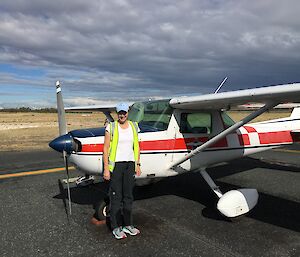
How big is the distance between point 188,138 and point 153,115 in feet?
2.75

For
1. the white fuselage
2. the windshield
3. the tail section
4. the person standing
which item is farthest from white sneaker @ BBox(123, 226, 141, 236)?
the tail section

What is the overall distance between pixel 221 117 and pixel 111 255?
12.5 feet

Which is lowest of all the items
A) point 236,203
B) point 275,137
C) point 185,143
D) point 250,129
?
point 236,203

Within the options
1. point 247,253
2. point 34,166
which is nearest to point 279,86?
point 247,253

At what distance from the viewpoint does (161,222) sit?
17.7ft

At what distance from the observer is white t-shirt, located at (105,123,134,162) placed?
4.61 metres

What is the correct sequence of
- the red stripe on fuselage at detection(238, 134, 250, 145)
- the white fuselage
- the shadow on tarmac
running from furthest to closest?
the red stripe on fuselage at detection(238, 134, 250, 145) < the shadow on tarmac < the white fuselage

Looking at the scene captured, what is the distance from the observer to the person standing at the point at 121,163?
4.60m

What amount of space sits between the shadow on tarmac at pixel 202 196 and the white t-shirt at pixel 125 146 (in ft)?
6.94

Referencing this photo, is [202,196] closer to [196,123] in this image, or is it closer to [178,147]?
[178,147]

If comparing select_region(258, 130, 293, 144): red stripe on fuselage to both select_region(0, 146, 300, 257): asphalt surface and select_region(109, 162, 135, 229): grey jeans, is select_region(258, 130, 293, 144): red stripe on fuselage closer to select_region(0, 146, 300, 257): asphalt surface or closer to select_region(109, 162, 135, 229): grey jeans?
Answer: select_region(0, 146, 300, 257): asphalt surface

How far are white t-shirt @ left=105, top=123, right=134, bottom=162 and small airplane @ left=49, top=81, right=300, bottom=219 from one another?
817mm

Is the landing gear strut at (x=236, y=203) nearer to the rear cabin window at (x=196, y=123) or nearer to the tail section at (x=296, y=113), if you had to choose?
the rear cabin window at (x=196, y=123)

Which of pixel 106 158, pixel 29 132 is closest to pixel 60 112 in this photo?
pixel 106 158
